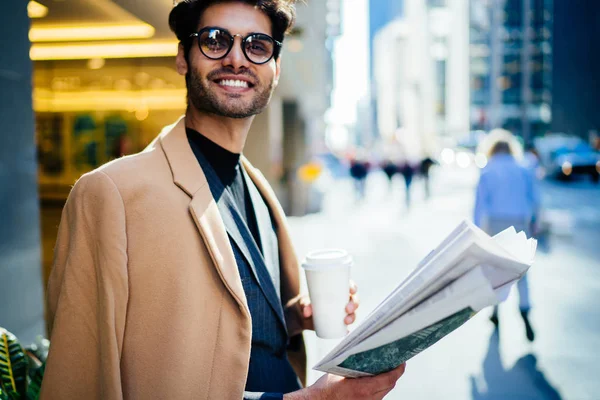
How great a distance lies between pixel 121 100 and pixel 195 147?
11621mm

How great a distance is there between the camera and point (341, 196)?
79.2ft

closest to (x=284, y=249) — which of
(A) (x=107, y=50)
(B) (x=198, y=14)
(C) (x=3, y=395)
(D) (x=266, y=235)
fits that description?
(D) (x=266, y=235)

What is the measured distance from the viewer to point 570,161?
27578mm

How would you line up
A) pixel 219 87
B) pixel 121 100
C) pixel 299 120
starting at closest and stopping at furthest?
1. pixel 219 87
2. pixel 121 100
3. pixel 299 120

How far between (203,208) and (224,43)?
61cm

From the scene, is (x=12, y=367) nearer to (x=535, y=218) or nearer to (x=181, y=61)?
(x=181, y=61)

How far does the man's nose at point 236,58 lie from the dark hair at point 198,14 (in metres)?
0.15

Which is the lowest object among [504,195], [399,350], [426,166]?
[426,166]

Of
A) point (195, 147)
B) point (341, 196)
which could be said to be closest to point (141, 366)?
point (195, 147)

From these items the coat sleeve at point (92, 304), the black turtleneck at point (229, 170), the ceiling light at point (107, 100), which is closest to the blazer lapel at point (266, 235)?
the black turtleneck at point (229, 170)

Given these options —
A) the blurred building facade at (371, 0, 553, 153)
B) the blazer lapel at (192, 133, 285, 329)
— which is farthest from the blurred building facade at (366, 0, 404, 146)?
the blazer lapel at (192, 133, 285, 329)

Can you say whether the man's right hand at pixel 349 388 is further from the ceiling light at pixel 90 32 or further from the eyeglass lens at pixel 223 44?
the ceiling light at pixel 90 32

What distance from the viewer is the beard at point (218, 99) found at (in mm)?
1706

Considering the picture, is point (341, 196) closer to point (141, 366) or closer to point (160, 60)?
point (160, 60)
